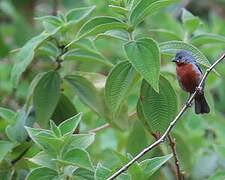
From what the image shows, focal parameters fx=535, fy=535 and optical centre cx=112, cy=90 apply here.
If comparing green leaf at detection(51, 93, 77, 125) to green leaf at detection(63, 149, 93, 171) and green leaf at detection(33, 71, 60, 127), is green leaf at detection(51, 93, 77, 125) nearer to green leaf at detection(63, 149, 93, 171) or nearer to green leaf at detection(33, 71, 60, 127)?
green leaf at detection(33, 71, 60, 127)

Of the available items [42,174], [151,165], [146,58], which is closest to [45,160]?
[42,174]

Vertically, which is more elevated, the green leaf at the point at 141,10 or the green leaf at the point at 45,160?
the green leaf at the point at 141,10

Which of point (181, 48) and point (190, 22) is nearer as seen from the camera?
point (181, 48)

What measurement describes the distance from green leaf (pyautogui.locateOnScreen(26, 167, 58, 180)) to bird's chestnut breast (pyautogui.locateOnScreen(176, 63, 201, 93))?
54 centimetres

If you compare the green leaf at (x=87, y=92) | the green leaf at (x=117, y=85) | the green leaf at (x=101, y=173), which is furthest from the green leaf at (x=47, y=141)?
the green leaf at (x=87, y=92)

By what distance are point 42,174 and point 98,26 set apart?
16.2 inches

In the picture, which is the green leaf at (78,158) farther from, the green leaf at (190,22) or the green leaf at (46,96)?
the green leaf at (190,22)

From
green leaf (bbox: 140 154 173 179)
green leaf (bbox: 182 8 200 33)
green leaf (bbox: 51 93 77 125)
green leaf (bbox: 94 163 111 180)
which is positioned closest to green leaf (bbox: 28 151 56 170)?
green leaf (bbox: 94 163 111 180)

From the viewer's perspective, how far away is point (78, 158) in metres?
1.28

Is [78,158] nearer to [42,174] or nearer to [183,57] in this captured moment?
[42,174]

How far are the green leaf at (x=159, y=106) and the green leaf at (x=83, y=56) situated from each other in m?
0.23

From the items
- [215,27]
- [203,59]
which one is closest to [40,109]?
[203,59]

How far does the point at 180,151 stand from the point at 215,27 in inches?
56.9

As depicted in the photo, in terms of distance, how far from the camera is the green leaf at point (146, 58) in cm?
136
